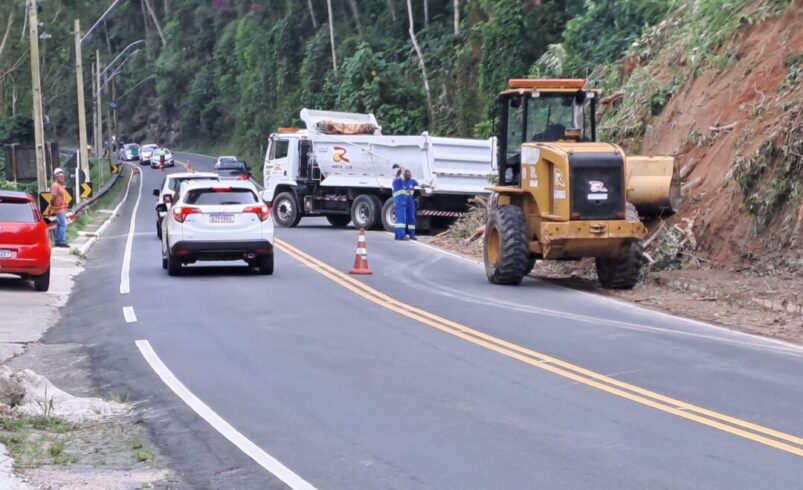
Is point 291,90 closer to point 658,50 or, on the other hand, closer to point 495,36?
point 495,36

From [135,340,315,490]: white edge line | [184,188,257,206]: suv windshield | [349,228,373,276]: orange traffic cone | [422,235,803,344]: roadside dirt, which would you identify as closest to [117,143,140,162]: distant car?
[184,188,257,206]: suv windshield

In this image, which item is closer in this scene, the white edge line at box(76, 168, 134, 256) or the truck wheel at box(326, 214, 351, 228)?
the white edge line at box(76, 168, 134, 256)

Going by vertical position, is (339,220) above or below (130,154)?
below

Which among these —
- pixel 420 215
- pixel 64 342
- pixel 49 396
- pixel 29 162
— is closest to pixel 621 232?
pixel 64 342

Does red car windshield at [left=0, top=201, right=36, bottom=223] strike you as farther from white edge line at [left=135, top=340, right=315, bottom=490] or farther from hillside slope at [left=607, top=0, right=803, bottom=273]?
hillside slope at [left=607, top=0, right=803, bottom=273]

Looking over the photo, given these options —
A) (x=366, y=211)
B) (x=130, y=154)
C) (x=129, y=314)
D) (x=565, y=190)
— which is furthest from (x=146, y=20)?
(x=129, y=314)

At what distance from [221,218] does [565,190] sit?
241 inches

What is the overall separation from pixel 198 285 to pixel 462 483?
43.0ft

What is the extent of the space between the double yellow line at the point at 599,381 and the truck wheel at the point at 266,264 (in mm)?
2860

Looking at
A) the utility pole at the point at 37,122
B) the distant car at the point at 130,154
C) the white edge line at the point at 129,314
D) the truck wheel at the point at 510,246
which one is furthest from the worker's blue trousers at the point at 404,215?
the distant car at the point at 130,154

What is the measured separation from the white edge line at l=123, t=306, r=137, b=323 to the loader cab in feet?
22.2

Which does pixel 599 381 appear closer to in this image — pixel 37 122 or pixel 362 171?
pixel 362 171

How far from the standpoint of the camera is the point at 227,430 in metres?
9.64

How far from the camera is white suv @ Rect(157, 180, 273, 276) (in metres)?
21.1
